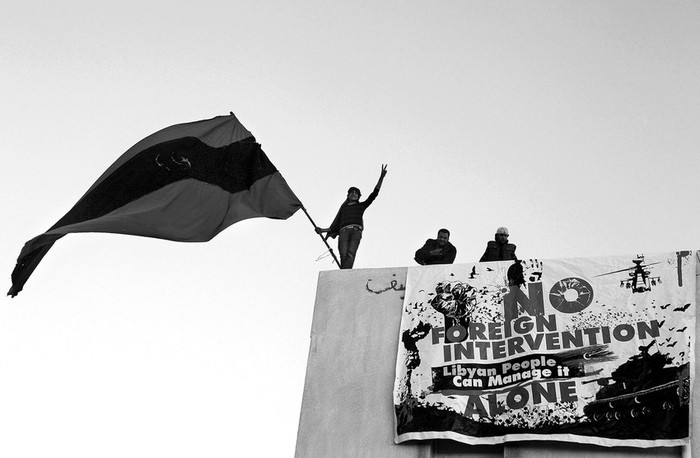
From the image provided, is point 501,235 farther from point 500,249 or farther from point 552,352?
point 552,352

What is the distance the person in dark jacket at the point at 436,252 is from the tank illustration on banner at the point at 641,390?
307cm

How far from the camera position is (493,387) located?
11031mm

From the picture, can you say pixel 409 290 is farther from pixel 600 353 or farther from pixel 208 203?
pixel 208 203

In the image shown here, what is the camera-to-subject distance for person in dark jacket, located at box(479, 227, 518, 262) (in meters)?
13.0

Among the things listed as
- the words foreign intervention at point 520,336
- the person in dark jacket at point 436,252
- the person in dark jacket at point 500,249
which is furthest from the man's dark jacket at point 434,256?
the words foreign intervention at point 520,336

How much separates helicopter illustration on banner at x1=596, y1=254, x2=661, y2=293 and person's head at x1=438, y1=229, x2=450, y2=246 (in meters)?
2.72

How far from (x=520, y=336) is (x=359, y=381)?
2006 mm

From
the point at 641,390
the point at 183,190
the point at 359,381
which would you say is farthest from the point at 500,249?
the point at 183,190

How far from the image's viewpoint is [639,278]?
36.8 ft

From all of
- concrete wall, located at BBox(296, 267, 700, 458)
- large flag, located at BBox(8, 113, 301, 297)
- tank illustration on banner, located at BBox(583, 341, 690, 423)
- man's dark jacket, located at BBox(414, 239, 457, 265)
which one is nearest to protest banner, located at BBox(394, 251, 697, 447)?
tank illustration on banner, located at BBox(583, 341, 690, 423)

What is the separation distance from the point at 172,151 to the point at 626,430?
25.3ft

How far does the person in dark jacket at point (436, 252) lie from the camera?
13.1m

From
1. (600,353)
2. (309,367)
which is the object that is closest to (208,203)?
(309,367)

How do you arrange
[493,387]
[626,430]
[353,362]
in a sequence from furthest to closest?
[353,362]
[493,387]
[626,430]
